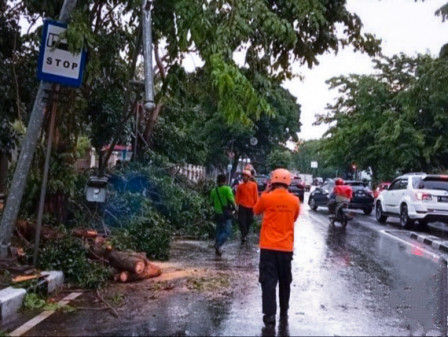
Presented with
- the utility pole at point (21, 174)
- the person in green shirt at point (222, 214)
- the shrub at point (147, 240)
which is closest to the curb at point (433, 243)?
the person in green shirt at point (222, 214)

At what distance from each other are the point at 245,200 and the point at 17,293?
7.71 m

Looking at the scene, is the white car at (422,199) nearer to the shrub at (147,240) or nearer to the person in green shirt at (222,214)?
the person in green shirt at (222,214)

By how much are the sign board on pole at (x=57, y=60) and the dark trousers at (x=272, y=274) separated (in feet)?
13.4

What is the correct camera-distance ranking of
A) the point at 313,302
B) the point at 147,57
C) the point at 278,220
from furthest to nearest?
the point at 147,57 < the point at 313,302 < the point at 278,220

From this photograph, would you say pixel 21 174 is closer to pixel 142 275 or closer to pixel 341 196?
pixel 142 275

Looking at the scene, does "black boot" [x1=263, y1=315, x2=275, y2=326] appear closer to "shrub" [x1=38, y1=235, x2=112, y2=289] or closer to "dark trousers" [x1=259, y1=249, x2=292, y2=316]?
"dark trousers" [x1=259, y1=249, x2=292, y2=316]

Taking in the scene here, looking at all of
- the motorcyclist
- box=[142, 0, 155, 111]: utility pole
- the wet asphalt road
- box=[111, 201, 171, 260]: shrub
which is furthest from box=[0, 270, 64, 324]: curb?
the motorcyclist

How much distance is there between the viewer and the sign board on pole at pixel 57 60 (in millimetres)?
8219

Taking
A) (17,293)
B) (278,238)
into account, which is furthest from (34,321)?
(278,238)

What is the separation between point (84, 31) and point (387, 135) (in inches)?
993

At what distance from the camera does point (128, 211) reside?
1275 cm

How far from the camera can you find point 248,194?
13.7 metres

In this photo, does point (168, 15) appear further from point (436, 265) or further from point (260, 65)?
point (436, 265)

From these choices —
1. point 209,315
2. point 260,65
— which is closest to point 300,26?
point 260,65
